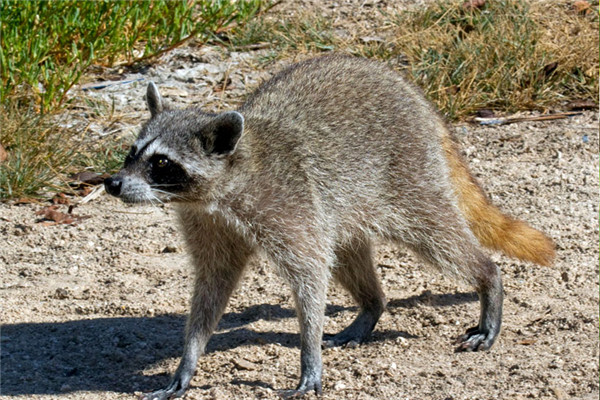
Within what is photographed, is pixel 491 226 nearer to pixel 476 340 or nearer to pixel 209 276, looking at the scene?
pixel 476 340

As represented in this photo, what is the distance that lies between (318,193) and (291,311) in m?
1.05

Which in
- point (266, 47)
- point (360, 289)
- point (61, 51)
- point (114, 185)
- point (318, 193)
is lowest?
point (360, 289)

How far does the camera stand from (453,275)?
188 inches

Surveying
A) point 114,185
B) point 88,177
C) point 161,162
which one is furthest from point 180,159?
point 88,177

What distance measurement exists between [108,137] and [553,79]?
3.62m

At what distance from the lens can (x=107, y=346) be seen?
475cm

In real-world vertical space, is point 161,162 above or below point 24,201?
above

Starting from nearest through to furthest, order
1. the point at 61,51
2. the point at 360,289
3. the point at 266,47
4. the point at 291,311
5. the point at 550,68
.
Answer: the point at 360,289 → the point at 291,311 → the point at 550,68 → the point at 61,51 → the point at 266,47

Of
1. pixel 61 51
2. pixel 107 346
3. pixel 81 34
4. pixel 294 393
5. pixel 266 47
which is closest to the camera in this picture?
pixel 294 393

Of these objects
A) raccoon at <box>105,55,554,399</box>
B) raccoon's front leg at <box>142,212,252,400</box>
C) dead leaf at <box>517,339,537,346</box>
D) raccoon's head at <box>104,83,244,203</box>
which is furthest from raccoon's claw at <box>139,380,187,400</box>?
dead leaf at <box>517,339,537,346</box>

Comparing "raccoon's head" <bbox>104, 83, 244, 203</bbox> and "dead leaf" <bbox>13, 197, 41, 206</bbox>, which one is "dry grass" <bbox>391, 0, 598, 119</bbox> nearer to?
"dead leaf" <bbox>13, 197, 41, 206</bbox>

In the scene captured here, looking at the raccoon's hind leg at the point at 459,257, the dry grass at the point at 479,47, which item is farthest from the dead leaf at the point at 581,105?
the raccoon's hind leg at the point at 459,257

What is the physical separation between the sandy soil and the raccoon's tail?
1.00ft

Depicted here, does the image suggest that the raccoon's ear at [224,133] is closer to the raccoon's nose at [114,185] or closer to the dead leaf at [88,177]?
the raccoon's nose at [114,185]
